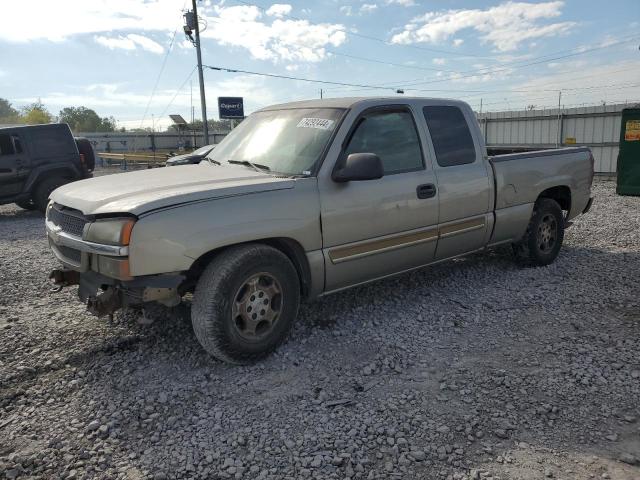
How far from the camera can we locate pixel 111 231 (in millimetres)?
3273

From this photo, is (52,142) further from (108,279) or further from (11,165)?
(108,279)

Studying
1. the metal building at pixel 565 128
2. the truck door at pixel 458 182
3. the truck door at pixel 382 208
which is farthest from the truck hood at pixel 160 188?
the metal building at pixel 565 128

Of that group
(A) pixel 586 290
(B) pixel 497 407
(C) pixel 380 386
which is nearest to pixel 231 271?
(C) pixel 380 386

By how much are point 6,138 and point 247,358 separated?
398 inches

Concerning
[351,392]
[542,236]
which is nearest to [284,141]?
[351,392]

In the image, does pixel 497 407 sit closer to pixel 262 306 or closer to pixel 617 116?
pixel 262 306

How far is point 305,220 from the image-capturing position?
3.85 meters

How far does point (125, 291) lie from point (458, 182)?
3085 millimetres

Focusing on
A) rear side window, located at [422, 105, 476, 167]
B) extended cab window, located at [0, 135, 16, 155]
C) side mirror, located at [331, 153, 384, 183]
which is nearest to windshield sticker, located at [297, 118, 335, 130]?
side mirror, located at [331, 153, 384, 183]

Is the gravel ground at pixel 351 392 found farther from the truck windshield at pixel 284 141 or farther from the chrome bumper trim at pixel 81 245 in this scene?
the truck windshield at pixel 284 141

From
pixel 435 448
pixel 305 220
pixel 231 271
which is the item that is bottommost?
pixel 435 448

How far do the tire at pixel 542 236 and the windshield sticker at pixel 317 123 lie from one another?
2967 millimetres

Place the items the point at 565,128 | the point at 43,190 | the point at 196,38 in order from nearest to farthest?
the point at 43,190 → the point at 565,128 → the point at 196,38

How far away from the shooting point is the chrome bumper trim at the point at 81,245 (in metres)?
3.23
